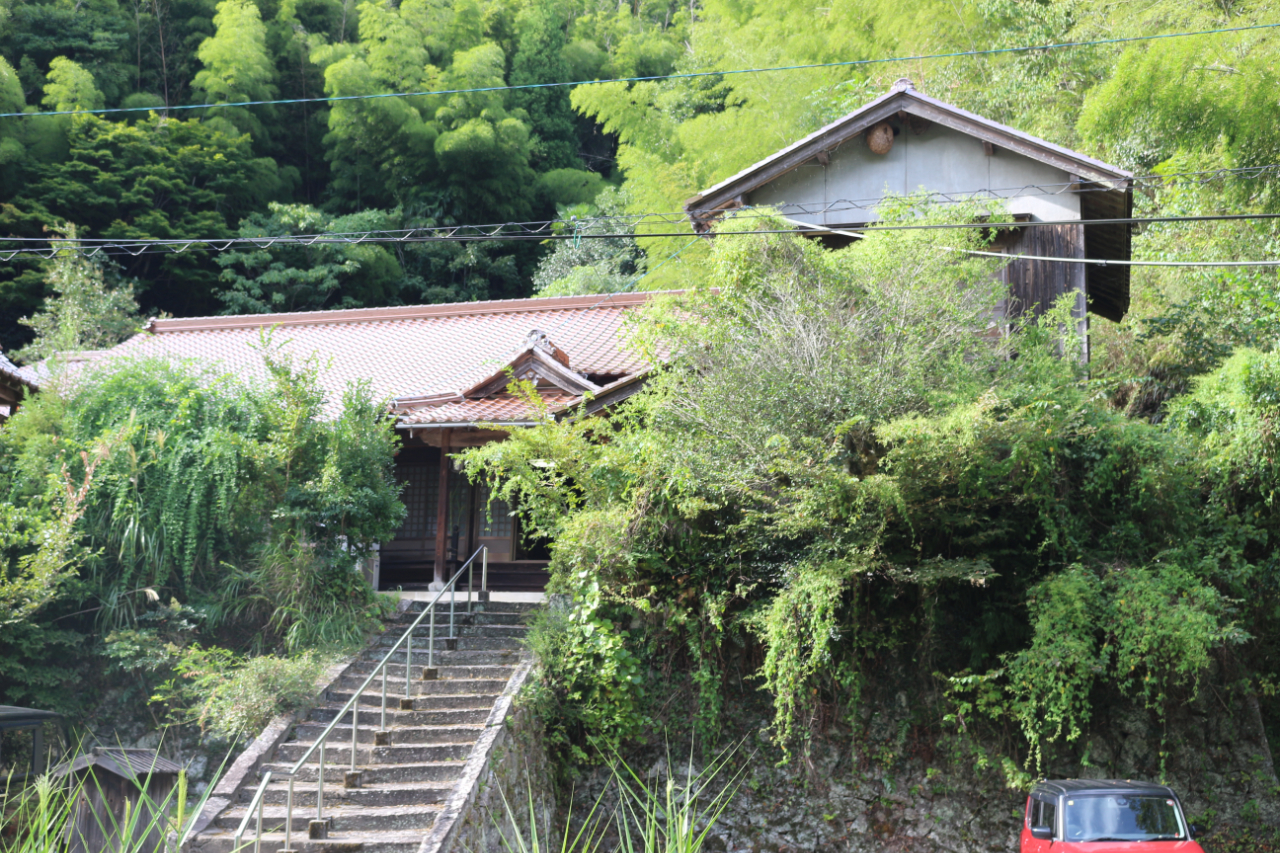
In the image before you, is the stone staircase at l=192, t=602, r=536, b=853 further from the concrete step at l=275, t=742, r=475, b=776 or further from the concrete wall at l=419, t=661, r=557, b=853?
the concrete wall at l=419, t=661, r=557, b=853

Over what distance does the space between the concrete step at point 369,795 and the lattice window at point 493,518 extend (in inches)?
252

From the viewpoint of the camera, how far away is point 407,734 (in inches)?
392

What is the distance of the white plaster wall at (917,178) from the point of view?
13.4 metres

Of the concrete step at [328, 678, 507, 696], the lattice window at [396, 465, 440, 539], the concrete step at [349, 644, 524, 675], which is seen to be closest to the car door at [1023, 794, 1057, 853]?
the concrete step at [328, 678, 507, 696]

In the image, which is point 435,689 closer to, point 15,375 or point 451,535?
point 451,535

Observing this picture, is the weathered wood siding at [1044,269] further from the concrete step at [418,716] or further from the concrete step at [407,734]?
the concrete step at [407,734]

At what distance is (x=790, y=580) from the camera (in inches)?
371

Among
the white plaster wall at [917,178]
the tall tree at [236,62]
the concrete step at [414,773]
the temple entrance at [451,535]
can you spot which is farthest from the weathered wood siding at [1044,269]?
the tall tree at [236,62]

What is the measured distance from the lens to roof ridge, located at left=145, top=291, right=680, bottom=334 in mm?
18781

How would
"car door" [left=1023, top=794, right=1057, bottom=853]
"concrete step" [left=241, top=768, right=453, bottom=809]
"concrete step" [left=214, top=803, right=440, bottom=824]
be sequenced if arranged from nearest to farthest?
"car door" [left=1023, top=794, right=1057, bottom=853], "concrete step" [left=214, top=803, right=440, bottom=824], "concrete step" [left=241, top=768, right=453, bottom=809]

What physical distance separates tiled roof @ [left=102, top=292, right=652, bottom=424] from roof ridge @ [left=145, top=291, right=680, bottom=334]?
22 millimetres

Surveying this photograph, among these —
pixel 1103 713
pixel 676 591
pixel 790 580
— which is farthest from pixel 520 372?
pixel 1103 713

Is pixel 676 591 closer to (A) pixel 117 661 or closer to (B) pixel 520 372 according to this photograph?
(B) pixel 520 372

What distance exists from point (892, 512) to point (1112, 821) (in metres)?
3.15
